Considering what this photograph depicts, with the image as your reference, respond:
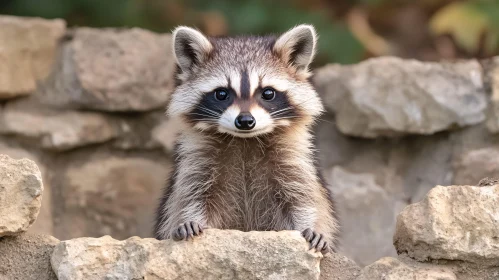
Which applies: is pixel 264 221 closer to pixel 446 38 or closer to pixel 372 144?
pixel 372 144

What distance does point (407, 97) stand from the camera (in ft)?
13.8

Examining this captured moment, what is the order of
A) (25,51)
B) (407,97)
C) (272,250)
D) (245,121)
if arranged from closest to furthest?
(272,250)
(245,121)
(407,97)
(25,51)

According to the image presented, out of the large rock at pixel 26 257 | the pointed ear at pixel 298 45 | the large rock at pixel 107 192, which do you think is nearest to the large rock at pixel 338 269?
the large rock at pixel 26 257


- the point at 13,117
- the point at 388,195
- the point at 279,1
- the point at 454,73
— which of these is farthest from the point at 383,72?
the point at 13,117

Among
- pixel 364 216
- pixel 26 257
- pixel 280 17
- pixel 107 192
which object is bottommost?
pixel 107 192

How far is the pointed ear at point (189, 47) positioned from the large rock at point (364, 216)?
113cm

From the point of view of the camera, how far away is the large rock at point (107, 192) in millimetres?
4414

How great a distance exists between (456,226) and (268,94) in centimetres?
112

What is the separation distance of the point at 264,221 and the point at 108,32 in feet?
5.09

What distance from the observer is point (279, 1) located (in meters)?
5.04

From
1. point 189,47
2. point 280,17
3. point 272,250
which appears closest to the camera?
point 272,250

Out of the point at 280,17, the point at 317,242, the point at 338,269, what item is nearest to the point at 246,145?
the point at 317,242

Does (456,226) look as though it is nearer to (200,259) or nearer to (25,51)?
(200,259)

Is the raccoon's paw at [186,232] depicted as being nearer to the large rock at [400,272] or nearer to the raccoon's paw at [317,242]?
the raccoon's paw at [317,242]
